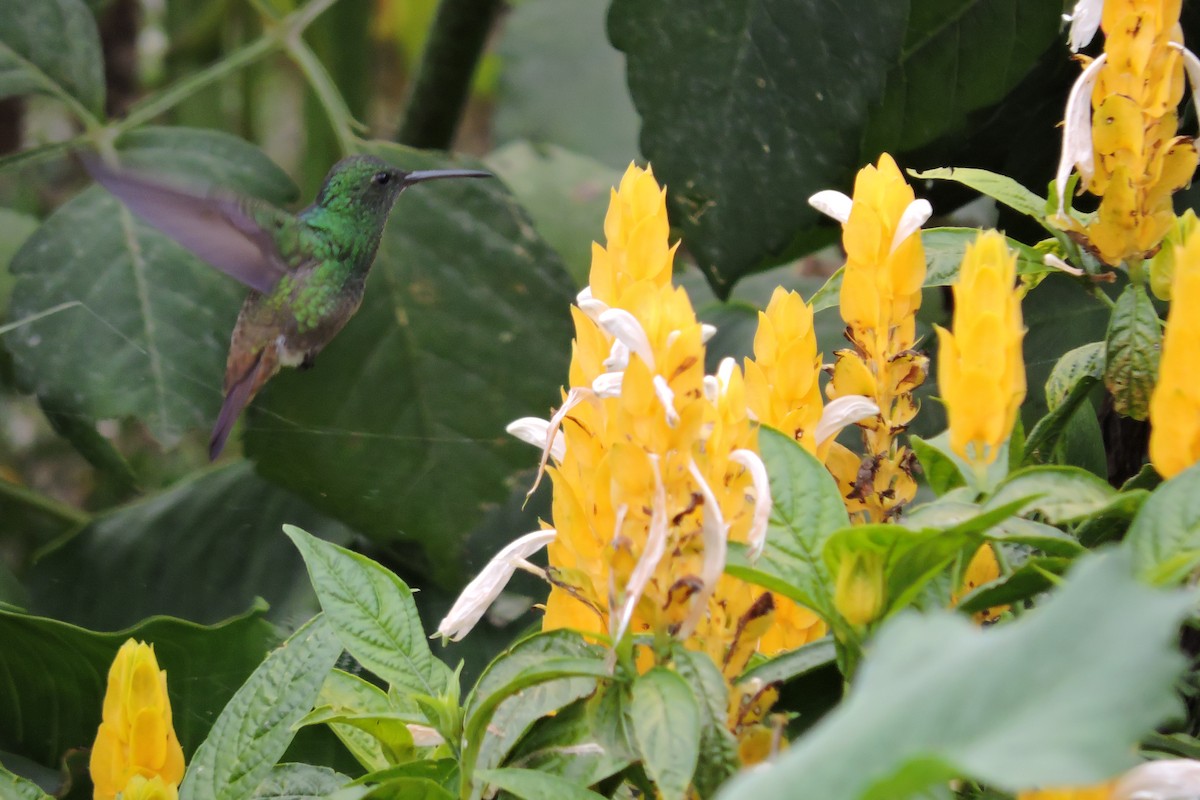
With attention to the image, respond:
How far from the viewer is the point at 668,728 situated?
301mm

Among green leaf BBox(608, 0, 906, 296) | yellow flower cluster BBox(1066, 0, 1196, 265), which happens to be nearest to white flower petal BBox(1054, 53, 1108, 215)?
yellow flower cluster BBox(1066, 0, 1196, 265)

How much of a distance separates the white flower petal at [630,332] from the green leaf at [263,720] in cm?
16

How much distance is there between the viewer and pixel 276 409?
3.55 feet

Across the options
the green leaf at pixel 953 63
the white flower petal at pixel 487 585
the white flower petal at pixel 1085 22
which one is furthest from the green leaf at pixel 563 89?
the white flower petal at pixel 487 585

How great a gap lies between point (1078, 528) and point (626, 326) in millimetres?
178

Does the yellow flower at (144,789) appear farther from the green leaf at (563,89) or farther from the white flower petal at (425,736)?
the green leaf at (563,89)

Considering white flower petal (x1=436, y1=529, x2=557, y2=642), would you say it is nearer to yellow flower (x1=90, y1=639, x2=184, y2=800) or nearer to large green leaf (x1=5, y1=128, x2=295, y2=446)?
yellow flower (x1=90, y1=639, x2=184, y2=800)

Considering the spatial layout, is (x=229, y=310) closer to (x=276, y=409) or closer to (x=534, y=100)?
(x=276, y=409)

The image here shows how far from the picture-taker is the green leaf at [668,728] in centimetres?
29

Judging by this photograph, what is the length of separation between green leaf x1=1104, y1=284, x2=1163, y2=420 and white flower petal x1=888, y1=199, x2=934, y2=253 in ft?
0.26

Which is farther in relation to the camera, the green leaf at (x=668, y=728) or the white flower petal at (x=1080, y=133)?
the white flower petal at (x=1080, y=133)

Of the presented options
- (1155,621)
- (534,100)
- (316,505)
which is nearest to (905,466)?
(1155,621)

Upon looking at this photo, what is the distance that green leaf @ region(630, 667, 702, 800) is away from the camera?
0.29 meters

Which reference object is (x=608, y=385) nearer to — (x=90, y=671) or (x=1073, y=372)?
(x=1073, y=372)
